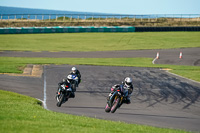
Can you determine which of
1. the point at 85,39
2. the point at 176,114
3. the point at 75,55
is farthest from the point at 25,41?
the point at 176,114

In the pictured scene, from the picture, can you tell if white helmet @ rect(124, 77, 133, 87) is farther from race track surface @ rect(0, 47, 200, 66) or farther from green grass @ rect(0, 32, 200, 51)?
green grass @ rect(0, 32, 200, 51)

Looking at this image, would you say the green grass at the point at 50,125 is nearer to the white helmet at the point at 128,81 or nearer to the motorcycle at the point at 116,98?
the motorcycle at the point at 116,98

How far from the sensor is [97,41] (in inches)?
2422

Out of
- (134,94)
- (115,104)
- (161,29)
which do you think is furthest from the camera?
(161,29)

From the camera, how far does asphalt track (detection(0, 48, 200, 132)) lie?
15.1 m

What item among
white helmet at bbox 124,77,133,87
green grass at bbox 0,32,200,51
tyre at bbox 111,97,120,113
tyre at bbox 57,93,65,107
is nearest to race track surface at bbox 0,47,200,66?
green grass at bbox 0,32,200,51

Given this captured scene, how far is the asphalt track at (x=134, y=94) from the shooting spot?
15.1m

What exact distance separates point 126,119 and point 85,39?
50.0 metres

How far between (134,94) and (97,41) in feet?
137

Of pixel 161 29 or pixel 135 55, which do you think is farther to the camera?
pixel 161 29

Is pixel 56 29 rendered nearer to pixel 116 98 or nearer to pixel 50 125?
pixel 116 98

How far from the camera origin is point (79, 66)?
→ 33.3 metres

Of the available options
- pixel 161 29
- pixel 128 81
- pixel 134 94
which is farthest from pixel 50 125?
pixel 161 29

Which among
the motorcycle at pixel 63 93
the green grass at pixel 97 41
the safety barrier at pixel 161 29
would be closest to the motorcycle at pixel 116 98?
the motorcycle at pixel 63 93
